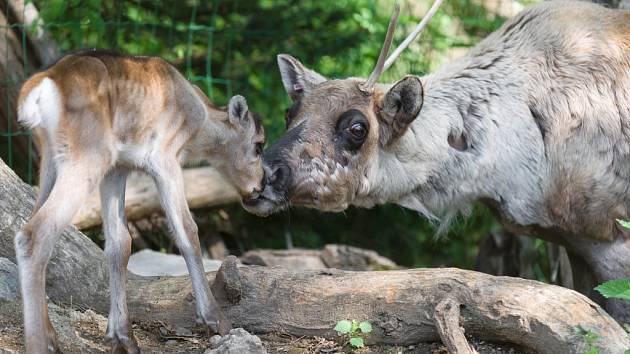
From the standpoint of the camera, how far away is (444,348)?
5.20 metres

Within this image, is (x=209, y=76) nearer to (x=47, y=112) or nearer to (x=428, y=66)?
(x=428, y=66)

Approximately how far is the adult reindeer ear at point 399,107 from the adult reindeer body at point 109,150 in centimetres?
111

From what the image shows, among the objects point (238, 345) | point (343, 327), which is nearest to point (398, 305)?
point (343, 327)

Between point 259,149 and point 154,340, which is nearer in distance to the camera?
point 154,340

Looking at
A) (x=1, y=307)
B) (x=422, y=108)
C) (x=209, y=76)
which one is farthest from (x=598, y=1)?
(x=1, y=307)

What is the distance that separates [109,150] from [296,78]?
1.83 m

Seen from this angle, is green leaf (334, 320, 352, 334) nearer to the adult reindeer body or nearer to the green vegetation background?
the adult reindeer body

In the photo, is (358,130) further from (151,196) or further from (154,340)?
(151,196)

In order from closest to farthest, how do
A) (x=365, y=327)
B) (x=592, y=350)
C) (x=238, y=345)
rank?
(x=592, y=350)
(x=238, y=345)
(x=365, y=327)

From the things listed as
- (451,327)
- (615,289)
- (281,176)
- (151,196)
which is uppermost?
(615,289)

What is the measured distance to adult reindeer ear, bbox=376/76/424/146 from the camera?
5.99 meters

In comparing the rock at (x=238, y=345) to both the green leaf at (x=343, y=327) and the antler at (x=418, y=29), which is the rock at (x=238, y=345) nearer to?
the green leaf at (x=343, y=327)

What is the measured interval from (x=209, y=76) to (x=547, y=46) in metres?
3.76

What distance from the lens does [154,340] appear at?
554cm
